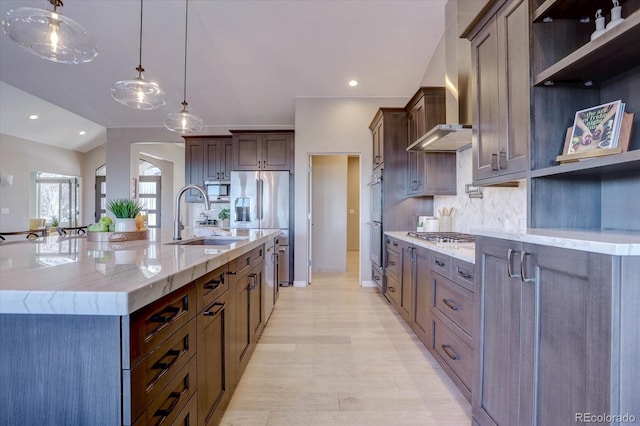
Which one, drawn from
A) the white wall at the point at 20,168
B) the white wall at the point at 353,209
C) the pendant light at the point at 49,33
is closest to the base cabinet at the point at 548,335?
the pendant light at the point at 49,33

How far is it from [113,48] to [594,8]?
4.71 m

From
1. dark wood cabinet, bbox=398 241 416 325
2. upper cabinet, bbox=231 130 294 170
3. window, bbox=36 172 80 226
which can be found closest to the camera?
dark wood cabinet, bbox=398 241 416 325

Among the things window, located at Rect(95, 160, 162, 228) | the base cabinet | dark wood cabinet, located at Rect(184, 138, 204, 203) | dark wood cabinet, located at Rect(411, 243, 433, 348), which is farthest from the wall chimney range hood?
window, located at Rect(95, 160, 162, 228)

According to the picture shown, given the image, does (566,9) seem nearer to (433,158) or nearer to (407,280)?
(433,158)

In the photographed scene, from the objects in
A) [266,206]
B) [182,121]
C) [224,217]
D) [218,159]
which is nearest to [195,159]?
[218,159]

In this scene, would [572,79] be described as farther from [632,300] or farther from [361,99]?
[361,99]

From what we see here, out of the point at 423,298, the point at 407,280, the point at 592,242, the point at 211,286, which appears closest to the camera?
the point at 592,242

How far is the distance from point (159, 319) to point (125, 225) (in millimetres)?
1468

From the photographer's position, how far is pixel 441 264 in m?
1.96

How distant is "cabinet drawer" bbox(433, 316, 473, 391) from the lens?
5.28 feet

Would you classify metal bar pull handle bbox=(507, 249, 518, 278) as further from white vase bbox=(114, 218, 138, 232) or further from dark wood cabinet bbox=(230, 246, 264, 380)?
white vase bbox=(114, 218, 138, 232)

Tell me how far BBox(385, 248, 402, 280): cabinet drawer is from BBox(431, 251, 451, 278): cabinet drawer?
884mm

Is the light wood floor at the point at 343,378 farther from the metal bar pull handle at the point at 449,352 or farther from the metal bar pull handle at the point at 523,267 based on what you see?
the metal bar pull handle at the point at 523,267

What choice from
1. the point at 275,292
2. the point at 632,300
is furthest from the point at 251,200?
the point at 632,300
